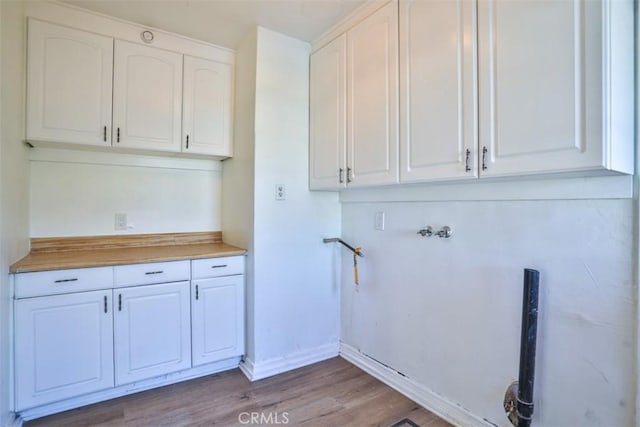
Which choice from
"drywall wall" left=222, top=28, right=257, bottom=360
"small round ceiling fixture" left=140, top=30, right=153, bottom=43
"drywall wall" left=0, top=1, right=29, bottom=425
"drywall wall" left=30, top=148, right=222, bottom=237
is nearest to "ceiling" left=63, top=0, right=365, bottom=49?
"small round ceiling fixture" left=140, top=30, right=153, bottom=43

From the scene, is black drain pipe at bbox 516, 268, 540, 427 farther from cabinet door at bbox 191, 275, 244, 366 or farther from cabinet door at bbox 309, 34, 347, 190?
cabinet door at bbox 191, 275, 244, 366

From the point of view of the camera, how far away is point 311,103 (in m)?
2.58

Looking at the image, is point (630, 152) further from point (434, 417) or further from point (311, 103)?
point (311, 103)

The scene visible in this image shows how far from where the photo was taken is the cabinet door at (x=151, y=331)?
208cm

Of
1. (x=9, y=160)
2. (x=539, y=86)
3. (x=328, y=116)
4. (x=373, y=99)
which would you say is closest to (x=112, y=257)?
(x=9, y=160)

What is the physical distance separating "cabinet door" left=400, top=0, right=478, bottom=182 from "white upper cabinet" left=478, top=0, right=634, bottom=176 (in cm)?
7

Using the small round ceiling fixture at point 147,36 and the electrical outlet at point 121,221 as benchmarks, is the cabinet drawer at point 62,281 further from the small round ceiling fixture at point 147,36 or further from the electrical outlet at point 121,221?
the small round ceiling fixture at point 147,36

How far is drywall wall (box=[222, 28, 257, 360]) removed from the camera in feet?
7.88

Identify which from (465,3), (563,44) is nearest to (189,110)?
(465,3)

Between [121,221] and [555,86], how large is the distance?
106 inches

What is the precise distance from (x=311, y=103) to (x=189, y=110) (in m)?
0.89

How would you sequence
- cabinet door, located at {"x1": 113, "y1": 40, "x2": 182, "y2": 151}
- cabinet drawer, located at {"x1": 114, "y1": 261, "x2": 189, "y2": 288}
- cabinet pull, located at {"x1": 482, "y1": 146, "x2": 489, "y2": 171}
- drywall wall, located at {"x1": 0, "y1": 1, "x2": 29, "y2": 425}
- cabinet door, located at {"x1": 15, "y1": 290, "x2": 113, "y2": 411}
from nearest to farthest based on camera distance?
cabinet pull, located at {"x1": 482, "y1": 146, "x2": 489, "y2": 171} < drywall wall, located at {"x1": 0, "y1": 1, "x2": 29, "y2": 425} < cabinet door, located at {"x1": 15, "y1": 290, "x2": 113, "y2": 411} < cabinet drawer, located at {"x1": 114, "y1": 261, "x2": 189, "y2": 288} < cabinet door, located at {"x1": 113, "y1": 40, "x2": 182, "y2": 151}

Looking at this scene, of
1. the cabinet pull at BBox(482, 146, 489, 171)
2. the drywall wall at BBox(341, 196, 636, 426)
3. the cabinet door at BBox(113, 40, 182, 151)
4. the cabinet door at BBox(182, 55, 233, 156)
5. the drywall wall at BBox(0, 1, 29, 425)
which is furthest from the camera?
the cabinet door at BBox(182, 55, 233, 156)

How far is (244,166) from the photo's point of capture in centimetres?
251
